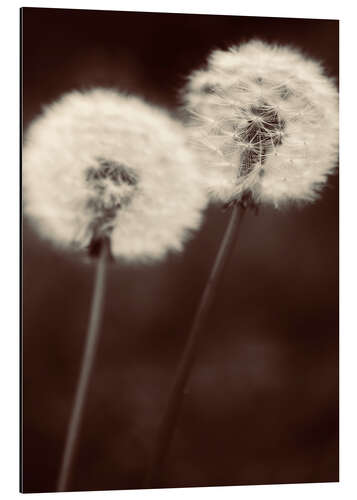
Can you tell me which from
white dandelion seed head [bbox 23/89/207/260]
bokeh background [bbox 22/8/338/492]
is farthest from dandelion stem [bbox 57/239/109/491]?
white dandelion seed head [bbox 23/89/207/260]

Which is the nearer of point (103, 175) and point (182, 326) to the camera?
point (103, 175)

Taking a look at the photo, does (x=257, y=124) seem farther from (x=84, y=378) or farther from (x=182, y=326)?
(x=84, y=378)

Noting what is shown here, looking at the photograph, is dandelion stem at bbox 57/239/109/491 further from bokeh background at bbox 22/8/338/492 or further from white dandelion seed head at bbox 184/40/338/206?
white dandelion seed head at bbox 184/40/338/206

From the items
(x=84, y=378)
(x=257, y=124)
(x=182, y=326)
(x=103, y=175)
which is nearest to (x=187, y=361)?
(x=182, y=326)

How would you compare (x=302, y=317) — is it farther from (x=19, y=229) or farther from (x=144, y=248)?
(x=19, y=229)

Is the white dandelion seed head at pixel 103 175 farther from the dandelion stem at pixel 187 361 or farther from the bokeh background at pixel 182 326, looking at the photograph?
the dandelion stem at pixel 187 361

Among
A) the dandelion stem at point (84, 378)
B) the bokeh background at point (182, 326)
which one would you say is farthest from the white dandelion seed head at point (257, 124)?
the dandelion stem at point (84, 378)

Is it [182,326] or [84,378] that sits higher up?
[182,326]

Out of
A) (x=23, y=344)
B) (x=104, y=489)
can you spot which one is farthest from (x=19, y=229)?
(x=104, y=489)
